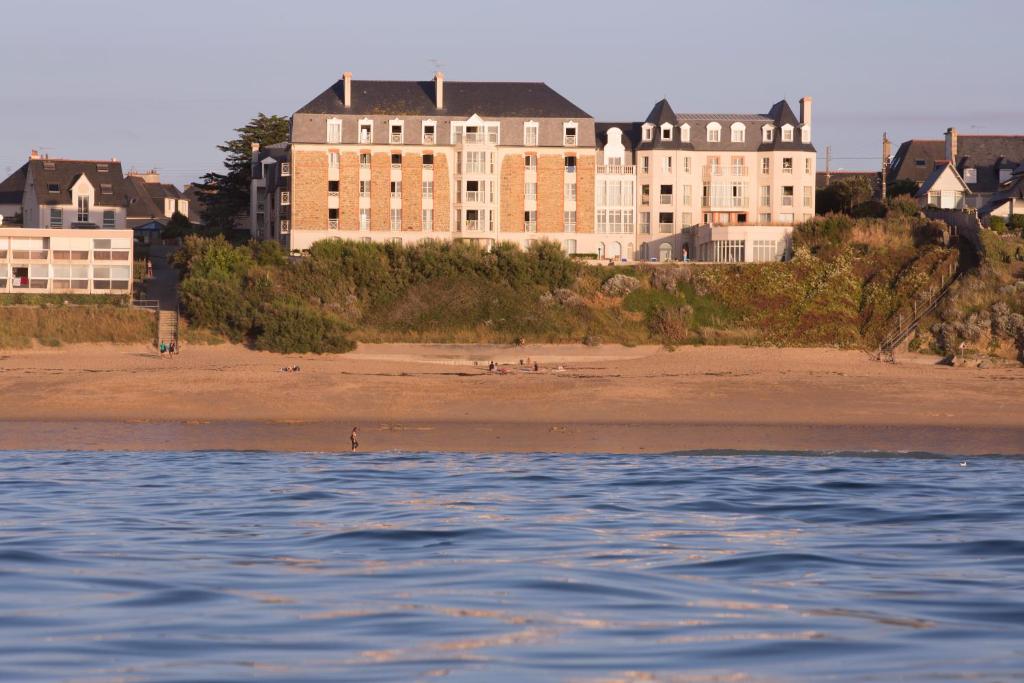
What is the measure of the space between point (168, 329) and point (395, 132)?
70.7ft

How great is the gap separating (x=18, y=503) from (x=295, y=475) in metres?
5.35

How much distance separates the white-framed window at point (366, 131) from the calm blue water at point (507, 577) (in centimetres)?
4601

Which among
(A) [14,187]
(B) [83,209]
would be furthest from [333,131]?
(A) [14,187]

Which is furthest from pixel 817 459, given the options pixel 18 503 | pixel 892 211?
pixel 892 211

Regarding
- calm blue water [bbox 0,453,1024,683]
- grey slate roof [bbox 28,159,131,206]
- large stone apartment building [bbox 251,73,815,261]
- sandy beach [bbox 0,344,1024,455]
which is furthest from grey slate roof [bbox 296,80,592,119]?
calm blue water [bbox 0,453,1024,683]

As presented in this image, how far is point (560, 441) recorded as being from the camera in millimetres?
30312

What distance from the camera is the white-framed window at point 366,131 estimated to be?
218 ft

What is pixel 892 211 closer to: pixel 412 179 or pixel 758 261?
pixel 758 261

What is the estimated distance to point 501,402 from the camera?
36.8 metres

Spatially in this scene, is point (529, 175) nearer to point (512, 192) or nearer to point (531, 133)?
point (512, 192)

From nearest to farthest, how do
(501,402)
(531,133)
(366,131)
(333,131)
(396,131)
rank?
(501,402) < (333,131) < (366,131) < (396,131) < (531,133)

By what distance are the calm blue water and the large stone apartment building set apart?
148 feet

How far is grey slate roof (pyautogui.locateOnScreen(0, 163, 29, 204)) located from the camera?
84125mm

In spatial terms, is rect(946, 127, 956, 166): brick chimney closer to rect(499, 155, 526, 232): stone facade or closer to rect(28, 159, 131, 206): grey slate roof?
rect(499, 155, 526, 232): stone facade
